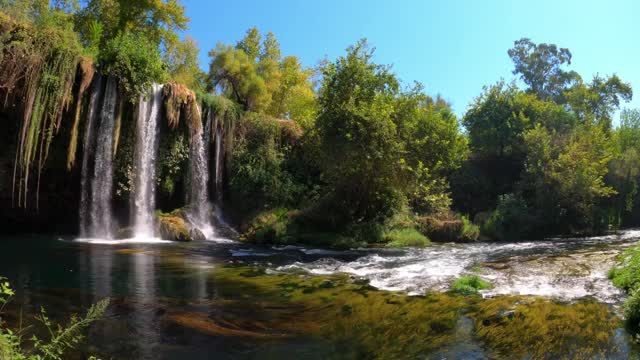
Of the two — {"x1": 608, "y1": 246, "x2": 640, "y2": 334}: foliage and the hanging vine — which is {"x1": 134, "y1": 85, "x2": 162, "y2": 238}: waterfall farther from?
{"x1": 608, "y1": 246, "x2": 640, "y2": 334}: foliage

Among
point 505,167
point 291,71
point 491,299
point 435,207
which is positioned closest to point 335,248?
point 435,207

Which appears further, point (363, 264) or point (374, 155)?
point (374, 155)

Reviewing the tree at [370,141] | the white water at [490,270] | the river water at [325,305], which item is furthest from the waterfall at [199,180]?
the river water at [325,305]

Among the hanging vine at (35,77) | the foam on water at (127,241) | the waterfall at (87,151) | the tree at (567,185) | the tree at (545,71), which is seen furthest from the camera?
the tree at (545,71)

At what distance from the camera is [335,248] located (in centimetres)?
2106

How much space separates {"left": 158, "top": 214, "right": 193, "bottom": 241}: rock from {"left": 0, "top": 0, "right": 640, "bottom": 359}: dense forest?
82 mm

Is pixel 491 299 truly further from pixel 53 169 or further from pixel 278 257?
pixel 53 169

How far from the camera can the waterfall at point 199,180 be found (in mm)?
25672

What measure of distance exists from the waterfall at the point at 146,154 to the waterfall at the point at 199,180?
Answer: 6.53 ft

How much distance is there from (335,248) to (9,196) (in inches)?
599

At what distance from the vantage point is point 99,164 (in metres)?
23.5

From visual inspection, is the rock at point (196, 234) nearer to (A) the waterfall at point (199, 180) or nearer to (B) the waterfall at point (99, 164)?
(A) the waterfall at point (199, 180)

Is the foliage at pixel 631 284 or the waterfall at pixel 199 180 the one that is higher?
the waterfall at pixel 199 180

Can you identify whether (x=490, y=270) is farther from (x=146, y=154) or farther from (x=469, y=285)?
(x=146, y=154)
